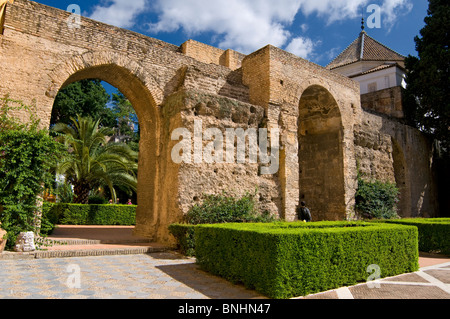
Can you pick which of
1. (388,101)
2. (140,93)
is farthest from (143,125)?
(388,101)

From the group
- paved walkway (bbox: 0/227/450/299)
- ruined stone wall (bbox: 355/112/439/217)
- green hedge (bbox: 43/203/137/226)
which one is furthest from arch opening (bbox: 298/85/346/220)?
green hedge (bbox: 43/203/137/226)

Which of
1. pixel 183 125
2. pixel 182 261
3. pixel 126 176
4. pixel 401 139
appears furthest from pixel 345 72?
pixel 182 261

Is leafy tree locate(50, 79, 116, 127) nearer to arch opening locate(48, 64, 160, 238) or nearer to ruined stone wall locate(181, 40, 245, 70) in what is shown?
ruined stone wall locate(181, 40, 245, 70)

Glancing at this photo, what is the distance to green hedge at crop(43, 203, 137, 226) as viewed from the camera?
45.6 ft

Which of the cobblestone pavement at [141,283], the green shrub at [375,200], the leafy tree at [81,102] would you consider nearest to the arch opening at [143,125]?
the cobblestone pavement at [141,283]

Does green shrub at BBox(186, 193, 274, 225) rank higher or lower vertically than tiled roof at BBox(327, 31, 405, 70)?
lower

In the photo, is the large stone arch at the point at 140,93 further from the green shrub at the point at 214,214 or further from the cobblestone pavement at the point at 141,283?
the cobblestone pavement at the point at 141,283

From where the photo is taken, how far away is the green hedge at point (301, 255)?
412 cm

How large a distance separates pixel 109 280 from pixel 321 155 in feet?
33.3

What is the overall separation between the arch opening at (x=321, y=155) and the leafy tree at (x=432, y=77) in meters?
6.13

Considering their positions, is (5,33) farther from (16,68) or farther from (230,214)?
(230,214)

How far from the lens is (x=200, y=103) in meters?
8.34

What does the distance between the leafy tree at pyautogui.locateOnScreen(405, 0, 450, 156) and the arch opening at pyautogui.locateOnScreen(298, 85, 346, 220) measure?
20.1ft
